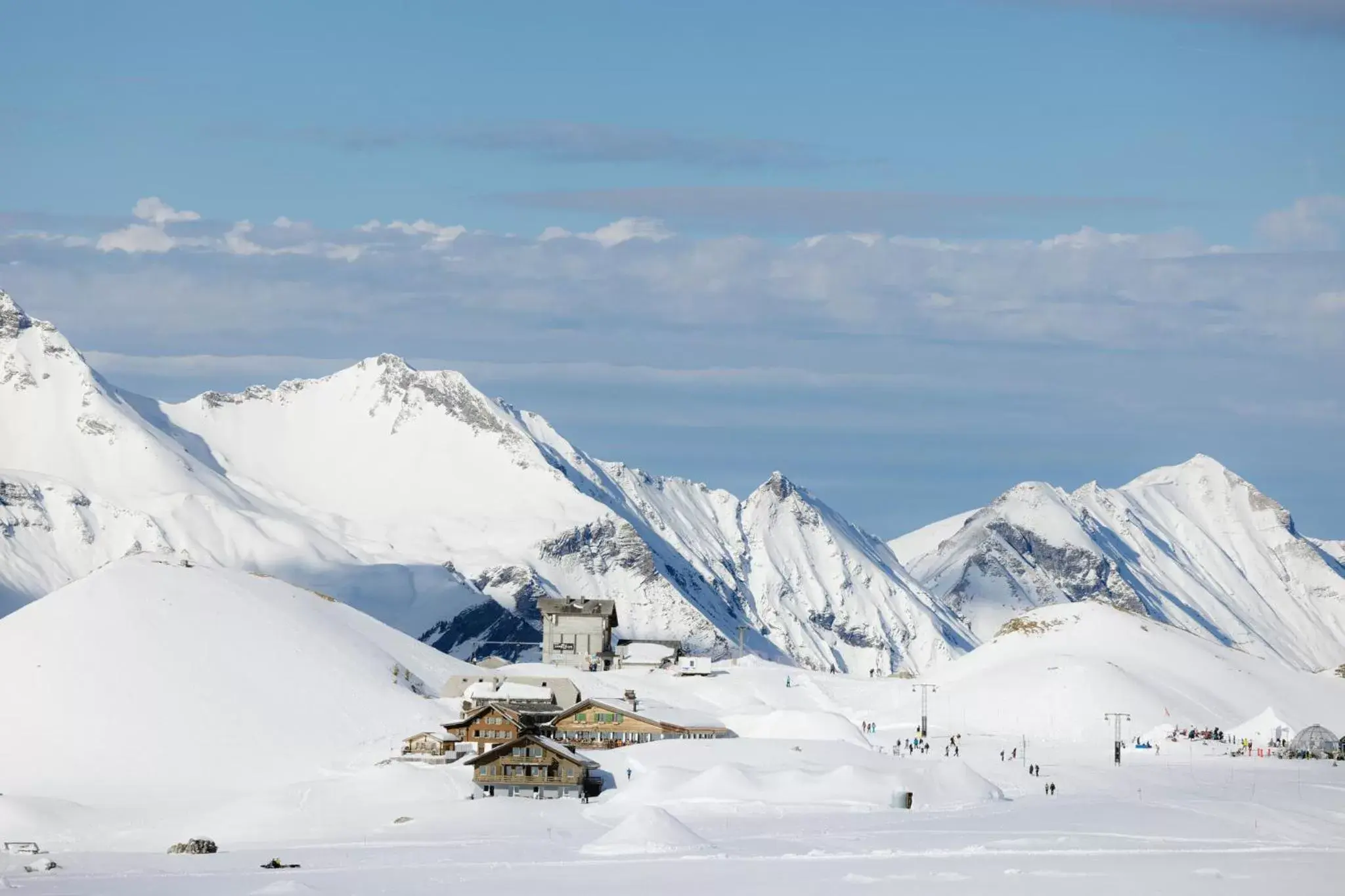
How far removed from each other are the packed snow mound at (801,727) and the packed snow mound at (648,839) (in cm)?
5203

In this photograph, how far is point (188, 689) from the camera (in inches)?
5778

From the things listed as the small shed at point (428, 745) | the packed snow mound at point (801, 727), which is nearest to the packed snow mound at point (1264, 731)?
the packed snow mound at point (801, 727)

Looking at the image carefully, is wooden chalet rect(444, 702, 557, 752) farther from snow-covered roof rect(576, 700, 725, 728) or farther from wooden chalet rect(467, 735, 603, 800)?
wooden chalet rect(467, 735, 603, 800)

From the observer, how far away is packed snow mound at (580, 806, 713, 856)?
3829 inches

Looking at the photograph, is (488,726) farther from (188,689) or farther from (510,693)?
(188,689)

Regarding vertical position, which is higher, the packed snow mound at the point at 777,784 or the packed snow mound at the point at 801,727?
the packed snow mound at the point at 801,727

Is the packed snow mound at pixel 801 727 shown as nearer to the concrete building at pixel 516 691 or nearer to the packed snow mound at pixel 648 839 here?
the concrete building at pixel 516 691

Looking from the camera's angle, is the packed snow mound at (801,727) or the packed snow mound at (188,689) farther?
the packed snow mound at (801,727)

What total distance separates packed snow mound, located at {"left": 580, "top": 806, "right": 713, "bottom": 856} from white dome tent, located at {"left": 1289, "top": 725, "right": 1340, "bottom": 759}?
80102mm

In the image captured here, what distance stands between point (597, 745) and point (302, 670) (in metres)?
20.7

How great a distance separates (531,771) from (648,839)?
28.3 m

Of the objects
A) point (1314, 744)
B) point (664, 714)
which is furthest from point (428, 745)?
point (1314, 744)

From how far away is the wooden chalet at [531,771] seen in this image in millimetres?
125562

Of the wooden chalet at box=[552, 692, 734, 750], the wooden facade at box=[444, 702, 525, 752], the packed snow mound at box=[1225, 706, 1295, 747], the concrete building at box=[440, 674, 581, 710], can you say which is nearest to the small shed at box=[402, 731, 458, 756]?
the wooden facade at box=[444, 702, 525, 752]
